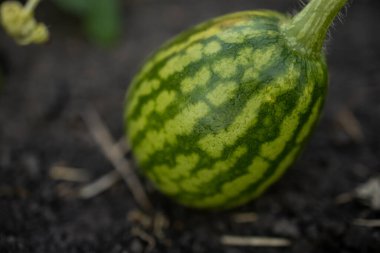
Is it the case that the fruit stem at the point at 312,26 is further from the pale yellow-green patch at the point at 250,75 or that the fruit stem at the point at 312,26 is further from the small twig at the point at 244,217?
the small twig at the point at 244,217

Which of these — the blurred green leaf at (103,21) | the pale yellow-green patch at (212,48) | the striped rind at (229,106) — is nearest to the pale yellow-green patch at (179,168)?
the striped rind at (229,106)

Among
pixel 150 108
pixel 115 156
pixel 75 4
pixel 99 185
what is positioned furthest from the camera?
pixel 75 4

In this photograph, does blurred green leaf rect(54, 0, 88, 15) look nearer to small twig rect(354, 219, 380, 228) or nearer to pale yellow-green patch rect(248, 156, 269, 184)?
pale yellow-green patch rect(248, 156, 269, 184)

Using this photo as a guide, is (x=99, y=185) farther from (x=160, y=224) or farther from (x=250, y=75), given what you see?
(x=250, y=75)

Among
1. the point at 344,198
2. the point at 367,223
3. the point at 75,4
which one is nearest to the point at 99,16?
the point at 75,4

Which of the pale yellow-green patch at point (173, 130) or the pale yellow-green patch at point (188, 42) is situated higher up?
the pale yellow-green patch at point (188, 42)

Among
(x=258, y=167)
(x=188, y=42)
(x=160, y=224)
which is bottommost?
(x=160, y=224)

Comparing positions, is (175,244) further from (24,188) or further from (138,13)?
(138,13)
